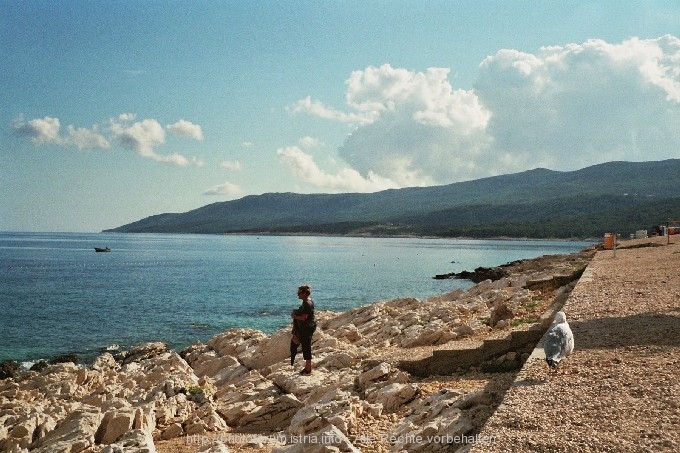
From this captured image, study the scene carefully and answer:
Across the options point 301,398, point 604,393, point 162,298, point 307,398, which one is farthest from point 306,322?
point 162,298

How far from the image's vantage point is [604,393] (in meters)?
7.72

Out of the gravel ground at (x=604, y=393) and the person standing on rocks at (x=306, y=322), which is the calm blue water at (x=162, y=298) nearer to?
the person standing on rocks at (x=306, y=322)

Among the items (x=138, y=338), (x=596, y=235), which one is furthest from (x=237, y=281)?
(x=596, y=235)

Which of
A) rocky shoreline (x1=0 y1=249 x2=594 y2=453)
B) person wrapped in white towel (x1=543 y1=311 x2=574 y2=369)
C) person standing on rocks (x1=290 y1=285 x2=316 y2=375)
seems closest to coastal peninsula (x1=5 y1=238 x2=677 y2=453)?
rocky shoreline (x1=0 y1=249 x2=594 y2=453)

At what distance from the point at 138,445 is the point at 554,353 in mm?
7032

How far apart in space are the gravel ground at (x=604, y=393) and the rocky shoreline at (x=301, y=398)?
789mm

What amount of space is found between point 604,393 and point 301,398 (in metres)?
7.10

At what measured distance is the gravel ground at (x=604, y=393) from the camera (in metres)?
6.18

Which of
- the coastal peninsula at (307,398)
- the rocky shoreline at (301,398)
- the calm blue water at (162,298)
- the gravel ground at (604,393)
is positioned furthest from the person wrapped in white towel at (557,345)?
the calm blue water at (162,298)

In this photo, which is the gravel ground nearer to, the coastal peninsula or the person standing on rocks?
the coastal peninsula

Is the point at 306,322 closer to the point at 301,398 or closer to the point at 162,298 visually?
the point at 301,398

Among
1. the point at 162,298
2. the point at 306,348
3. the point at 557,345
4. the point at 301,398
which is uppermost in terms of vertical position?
the point at 557,345

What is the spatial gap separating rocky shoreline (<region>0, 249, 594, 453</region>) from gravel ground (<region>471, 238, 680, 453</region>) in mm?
789

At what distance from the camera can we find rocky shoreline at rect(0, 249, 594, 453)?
927 centimetres
